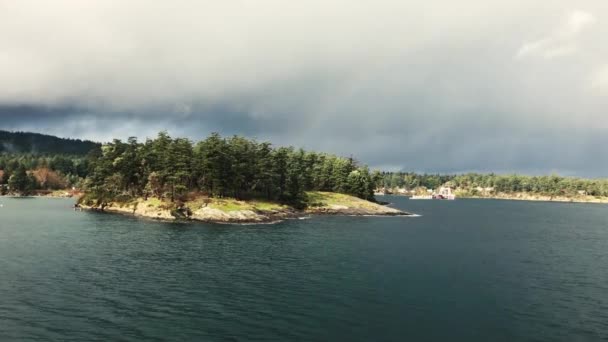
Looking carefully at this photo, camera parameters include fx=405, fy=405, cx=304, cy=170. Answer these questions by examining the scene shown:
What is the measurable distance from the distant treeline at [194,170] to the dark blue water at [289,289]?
4883cm

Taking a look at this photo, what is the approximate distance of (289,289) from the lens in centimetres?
5109

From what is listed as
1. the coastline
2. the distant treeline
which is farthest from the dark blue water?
the distant treeline

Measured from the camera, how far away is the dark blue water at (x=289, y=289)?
3735cm

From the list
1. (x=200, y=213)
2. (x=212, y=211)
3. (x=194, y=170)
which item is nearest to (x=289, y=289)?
(x=212, y=211)

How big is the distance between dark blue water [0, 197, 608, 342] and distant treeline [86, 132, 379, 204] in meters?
48.8

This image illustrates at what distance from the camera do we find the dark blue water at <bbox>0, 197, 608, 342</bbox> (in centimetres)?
3735

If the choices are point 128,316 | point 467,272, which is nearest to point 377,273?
point 467,272

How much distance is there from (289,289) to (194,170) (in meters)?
102

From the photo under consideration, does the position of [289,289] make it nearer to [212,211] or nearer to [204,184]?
[212,211]

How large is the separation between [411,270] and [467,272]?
9074 millimetres

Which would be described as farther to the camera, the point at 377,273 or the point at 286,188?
the point at 286,188

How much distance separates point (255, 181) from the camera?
161m

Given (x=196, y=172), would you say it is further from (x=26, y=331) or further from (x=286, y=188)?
(x=26, y=331)

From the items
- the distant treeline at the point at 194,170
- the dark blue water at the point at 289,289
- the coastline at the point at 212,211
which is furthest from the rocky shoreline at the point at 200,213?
the dark blue water at the point at 289,289
